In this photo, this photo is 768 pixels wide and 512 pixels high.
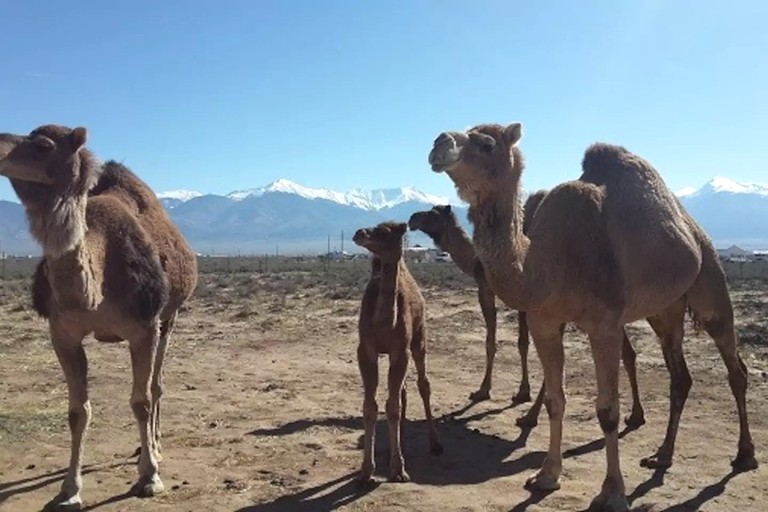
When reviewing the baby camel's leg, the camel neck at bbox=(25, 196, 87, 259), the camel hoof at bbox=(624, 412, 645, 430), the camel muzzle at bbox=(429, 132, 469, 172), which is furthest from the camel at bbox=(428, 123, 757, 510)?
the camel neck at bbox=(25, 196, 87, 259)

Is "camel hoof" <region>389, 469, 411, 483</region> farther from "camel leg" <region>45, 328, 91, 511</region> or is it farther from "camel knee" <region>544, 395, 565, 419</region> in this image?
"camel leg" <region>45, 328, 91, 511</region>

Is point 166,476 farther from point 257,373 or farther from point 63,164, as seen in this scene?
point 257,373

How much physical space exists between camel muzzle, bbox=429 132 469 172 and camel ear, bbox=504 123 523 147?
55 cm

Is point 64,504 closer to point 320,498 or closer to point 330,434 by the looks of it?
point 320,498

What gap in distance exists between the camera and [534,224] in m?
6.16

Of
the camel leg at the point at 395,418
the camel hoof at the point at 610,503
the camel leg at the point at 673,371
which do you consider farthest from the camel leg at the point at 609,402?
the camel leg at the point at 395,418

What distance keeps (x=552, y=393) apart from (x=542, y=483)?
2.41 ft

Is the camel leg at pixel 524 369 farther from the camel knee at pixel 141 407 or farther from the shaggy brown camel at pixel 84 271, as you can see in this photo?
the camel knee at pixel 141 407

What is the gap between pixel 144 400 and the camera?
5.96 meters

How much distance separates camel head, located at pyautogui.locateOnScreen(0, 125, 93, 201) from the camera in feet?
16.6

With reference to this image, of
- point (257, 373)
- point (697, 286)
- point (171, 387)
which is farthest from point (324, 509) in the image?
point (257, 373)

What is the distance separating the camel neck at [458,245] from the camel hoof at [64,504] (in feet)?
17.9

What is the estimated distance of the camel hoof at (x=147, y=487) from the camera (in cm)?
583

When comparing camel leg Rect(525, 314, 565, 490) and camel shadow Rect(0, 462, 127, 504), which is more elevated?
camel leg Rect(525, 314, 565, 490)
